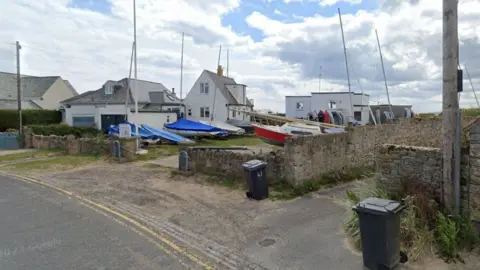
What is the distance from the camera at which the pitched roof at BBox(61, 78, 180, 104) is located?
35.8 metres

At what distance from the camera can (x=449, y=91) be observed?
6.42m

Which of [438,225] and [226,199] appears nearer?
[438,225]

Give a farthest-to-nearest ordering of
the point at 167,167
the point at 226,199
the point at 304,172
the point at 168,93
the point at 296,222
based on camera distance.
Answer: the point at 168,93, the point at 167,167, the point at 304,172, the point at 226,199, the point at 296,222

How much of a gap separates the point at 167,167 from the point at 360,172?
8215 mm

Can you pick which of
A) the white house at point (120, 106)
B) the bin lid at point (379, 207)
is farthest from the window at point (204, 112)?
the bin lid at point (379, 207)

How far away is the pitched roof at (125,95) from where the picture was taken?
35844 mm

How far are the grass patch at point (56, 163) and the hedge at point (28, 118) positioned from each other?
739 inches

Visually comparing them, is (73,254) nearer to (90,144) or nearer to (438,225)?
(438,225)

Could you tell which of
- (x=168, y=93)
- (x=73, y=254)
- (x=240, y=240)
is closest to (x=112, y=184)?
(x=73, y=254)

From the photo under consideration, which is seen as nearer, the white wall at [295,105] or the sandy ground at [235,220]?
the sandy ground at [235,220]

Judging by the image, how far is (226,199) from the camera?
9.64m

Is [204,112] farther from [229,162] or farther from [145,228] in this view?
[145,228]

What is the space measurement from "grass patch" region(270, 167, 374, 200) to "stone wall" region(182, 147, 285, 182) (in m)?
0.45

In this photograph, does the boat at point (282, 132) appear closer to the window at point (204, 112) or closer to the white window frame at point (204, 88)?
the window at point (204, 112)
